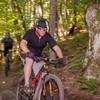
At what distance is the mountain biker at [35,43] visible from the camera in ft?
24.5

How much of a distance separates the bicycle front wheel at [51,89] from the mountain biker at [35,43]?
0.49 metres

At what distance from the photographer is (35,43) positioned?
779 cm

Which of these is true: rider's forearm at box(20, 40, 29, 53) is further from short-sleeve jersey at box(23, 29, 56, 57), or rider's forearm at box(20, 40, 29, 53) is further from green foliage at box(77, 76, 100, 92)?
green foliage at box(77, 76, 100, 92)

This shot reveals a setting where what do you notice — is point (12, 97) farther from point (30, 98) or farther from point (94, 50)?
point (94, 50)

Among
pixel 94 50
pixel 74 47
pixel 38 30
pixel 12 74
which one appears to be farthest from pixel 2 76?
pixel 38 30

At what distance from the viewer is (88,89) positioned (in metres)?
9.17

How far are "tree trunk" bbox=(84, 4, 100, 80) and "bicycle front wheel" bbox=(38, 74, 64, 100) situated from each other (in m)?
2.46

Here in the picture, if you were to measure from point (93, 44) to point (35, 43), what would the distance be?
2719 mm

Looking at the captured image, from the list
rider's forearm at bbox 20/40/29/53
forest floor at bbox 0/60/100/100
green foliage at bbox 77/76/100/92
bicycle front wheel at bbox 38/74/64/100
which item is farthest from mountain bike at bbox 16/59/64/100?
green foliage at bbox 77/76/100/92

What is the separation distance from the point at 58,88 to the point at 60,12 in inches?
673

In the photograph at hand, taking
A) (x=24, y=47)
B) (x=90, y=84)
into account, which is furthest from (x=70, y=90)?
(x=24, y=47)

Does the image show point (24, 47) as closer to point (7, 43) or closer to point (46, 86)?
point (46, 86)

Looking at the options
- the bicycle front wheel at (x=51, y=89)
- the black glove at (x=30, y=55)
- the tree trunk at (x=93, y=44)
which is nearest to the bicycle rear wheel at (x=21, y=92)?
the bicycle front wheel at (x=51, y=89)

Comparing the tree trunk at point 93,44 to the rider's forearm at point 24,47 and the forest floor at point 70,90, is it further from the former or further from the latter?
the rider's forearm at point 24,47
